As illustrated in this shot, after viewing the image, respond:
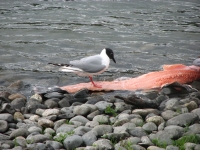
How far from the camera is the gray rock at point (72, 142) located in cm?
493

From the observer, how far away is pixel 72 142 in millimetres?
4957

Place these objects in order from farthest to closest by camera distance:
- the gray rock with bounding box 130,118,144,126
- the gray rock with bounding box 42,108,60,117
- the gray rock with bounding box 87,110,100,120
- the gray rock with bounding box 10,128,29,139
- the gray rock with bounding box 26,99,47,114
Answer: the gray rock with bounding box 26,99,47,114, the gray rock with bounding box 42,108,60,117, the gray rock with bounding box 87,110,100,120, the gray rock with bounding box 130,118,144,126, the gray rock with bounding box 10,128,29,139

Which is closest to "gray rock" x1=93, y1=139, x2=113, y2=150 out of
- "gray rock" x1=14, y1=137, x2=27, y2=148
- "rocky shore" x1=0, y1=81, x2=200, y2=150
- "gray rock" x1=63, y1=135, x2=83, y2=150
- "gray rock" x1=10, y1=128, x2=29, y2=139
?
"rocky shore" x1=0, y1=81, x2=200, y2=150

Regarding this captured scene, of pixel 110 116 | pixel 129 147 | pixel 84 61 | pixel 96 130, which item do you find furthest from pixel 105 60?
pixel 129 147

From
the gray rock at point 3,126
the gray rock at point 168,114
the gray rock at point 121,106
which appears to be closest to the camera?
the gray rock at point 3,126

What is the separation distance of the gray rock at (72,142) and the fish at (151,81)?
2.90 m

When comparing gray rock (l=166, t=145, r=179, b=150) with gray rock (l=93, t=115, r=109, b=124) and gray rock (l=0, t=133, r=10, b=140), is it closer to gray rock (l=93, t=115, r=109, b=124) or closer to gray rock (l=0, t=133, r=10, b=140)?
gray rock (l=93, t=115, r=109, b=124)

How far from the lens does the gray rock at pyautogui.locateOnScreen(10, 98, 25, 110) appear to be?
670cm

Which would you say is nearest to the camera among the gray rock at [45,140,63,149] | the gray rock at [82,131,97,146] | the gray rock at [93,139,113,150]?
the gray rock at [93,139,113,150]

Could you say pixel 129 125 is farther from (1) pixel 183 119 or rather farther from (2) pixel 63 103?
(2) pixel 63 103

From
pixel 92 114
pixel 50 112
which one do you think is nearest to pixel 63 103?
pixel 50 112

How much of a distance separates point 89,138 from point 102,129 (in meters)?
0.32

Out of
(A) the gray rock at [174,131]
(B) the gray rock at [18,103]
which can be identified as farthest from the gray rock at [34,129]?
(A) the gray rock at [174,131]

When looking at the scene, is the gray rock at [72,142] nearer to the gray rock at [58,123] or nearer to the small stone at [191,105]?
the gray rock at [58,123]
